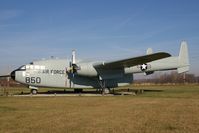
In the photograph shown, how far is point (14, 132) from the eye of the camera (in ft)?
33.1

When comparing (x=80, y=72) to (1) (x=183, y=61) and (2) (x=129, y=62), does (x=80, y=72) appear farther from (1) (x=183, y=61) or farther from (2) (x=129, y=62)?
(1) (x=183, y=61)

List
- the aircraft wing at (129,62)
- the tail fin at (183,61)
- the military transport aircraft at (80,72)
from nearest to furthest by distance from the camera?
the aircraft wing at (129,62)
the military transport aircraft at (80,72)
the tail fin at (183,61)

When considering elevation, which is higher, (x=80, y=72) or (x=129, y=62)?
(x=129, y=62)

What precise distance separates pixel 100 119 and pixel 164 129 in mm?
3282

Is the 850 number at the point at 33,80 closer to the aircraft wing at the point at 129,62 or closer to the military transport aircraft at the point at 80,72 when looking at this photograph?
the military transport aircraft at the point at 80,72

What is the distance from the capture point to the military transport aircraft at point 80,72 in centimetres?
3409

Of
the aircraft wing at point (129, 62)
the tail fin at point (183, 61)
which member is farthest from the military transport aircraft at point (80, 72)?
the tail fin at point (183, 61)

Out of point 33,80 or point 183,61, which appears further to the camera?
point 183,61

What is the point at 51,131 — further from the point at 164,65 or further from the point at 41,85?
the point at 164,65

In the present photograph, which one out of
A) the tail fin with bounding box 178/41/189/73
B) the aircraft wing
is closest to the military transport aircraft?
the aircraft wing

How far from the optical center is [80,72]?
3469cm

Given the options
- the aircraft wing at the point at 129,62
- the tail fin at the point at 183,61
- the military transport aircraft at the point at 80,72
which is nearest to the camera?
the aircraft wing at the point at 129,62

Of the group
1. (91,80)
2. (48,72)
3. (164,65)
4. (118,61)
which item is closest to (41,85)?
(48,72)

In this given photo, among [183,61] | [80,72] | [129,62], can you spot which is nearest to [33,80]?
[80,72]
